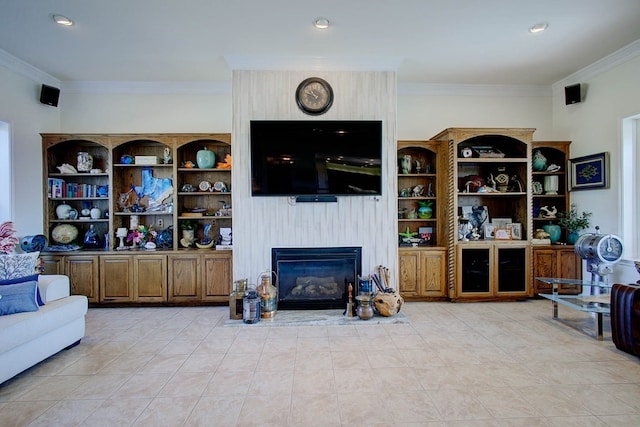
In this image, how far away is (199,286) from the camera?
4211mm

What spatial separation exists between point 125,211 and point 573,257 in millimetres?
6142

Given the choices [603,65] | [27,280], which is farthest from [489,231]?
[27,280]

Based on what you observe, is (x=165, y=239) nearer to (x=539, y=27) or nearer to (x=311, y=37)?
(x=311, y=37)

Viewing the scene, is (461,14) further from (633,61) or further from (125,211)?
(125,211)

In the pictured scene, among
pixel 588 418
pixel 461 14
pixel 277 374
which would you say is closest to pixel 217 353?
pixel 277 374

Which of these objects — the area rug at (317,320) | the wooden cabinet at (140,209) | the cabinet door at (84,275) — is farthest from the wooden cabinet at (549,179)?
the cabinet door at (84,275)

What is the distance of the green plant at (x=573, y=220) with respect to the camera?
438cm

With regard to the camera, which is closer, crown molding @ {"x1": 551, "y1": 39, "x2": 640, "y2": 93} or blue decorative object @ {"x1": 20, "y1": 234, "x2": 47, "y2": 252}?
crown molding @ {"x1": 551, "y1": 39, "x2": 640, "y2": 93}

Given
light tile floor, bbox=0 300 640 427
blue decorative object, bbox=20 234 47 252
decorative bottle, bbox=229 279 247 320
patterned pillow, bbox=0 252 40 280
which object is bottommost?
light tile floor, bbox=0 300 640 427

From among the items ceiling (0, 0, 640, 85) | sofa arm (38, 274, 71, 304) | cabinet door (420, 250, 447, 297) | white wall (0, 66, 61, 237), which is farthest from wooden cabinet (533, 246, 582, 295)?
white wall (0, 66, 61, 237)

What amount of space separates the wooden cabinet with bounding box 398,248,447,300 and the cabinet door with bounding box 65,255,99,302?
3931 millimetres

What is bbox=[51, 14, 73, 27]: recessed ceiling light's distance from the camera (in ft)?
9.97

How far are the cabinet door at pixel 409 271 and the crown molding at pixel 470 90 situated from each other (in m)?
2.41

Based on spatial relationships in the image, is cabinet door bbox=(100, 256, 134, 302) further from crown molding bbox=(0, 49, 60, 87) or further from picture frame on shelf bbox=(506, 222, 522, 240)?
picture frame on shelf bbox=(506, 222, 522, 240)
